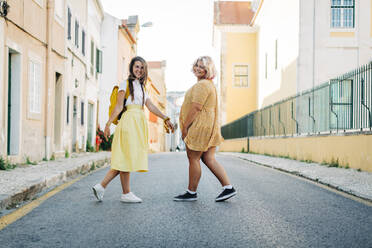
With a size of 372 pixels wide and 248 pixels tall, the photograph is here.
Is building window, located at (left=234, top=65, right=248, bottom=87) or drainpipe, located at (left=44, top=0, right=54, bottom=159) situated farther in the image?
building window, located at (left=234, top=65, right=248, bottom=87)

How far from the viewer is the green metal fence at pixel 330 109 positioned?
34.6ft

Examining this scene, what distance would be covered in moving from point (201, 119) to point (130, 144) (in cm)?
91

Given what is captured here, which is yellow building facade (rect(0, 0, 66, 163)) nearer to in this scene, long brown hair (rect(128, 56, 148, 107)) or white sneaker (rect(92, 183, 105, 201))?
white sneaker (rect(92, 183, 105, 201))

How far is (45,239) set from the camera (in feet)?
12.7

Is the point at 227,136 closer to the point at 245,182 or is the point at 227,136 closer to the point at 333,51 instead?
the point at 333,51

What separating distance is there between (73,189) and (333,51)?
57.7 feet

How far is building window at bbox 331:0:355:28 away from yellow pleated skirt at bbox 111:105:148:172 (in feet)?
60.1

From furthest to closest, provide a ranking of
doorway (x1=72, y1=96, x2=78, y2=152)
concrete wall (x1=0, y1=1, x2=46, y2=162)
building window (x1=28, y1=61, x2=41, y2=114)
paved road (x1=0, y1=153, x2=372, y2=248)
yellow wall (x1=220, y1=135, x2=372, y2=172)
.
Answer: doorway (x1=72, y1=96, x2=78, y2=152)
building window (x1=28, y1=61, x2=41, y2=114)
concrete wall (x1=0, y1=1, x2=46, y2=162)
yellow wall (x1=220, y1=135, x2=372, y2=172)
paved road (x1=0, y1=153, x2=372, y2=248)

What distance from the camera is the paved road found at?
3785mm

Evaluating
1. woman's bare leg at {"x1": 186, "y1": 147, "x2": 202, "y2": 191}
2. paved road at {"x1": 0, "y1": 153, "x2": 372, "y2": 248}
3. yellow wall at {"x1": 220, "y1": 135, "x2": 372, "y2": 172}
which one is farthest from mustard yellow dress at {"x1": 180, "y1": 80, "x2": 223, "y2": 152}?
yellow wall at {"x1": 220, "y1": 135, "x2": 372, "y2": 172}

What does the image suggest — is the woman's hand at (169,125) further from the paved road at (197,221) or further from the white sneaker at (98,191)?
the white sneaker at (98,191)

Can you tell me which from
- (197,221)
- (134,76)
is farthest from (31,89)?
(197,221)

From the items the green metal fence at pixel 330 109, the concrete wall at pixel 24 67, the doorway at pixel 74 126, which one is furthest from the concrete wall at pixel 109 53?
the concrete wall at pixel 24 67

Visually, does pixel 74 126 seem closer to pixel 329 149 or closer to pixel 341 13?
pixel 329 149
